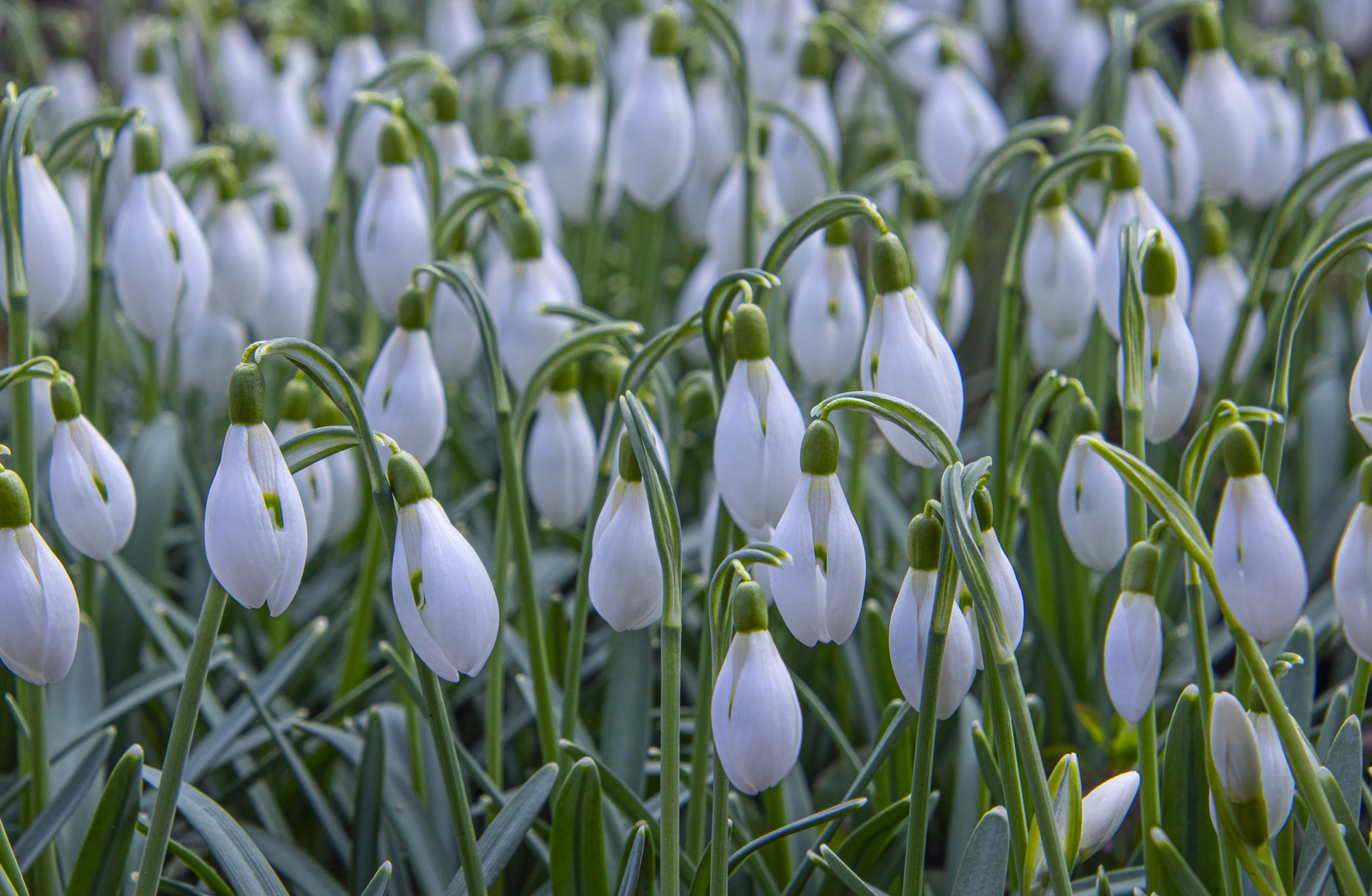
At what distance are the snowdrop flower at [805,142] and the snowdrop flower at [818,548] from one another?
1.31 metres

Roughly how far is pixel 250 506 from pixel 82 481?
337 millimetres

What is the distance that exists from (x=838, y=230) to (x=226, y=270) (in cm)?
93

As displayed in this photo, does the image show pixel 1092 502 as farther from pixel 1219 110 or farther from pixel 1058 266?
pixel 1219 110

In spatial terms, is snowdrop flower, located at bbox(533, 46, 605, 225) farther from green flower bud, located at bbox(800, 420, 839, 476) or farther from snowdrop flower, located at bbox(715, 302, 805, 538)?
green flower bud, located at bbox(800, 420, 839, 476)

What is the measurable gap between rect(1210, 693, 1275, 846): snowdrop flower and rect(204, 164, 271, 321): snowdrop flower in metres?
1.45

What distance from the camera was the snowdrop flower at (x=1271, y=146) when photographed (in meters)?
2.06

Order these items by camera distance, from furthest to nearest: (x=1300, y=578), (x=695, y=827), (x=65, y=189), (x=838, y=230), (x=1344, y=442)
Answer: (x=65, y=189)
(x=1344, y=442)
(x=838, y=230)
(x=695, y=827)
(x=1300, y=578)

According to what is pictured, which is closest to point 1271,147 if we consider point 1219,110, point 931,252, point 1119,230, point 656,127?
point 1219,110

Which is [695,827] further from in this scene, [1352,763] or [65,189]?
[65,189]

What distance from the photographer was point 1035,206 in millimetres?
1457

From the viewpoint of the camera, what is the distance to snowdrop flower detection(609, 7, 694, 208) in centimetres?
189

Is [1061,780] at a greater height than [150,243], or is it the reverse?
[150,243]

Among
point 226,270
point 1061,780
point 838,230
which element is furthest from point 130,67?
point 1061,780

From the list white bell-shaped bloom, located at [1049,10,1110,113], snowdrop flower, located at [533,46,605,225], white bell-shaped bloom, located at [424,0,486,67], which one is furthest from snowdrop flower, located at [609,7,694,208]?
white bell-shaped bloom, located at [1049,10,1110,113]
